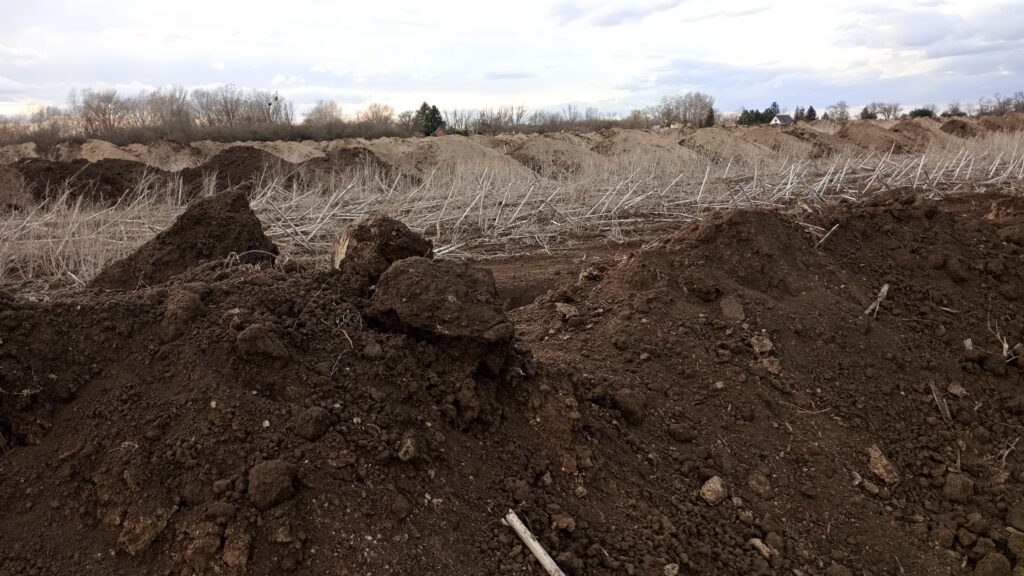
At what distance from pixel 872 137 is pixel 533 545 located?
33829 millimetres

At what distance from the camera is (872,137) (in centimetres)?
3055

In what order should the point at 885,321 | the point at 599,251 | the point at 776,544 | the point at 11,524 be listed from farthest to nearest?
1. the point at 599,251
2. the point at 885,321
3. the point at 776,544
4. the point at 11,524


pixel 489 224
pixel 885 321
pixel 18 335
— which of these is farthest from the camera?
pixel 489 224

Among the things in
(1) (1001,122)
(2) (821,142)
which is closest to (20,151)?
(2) (821,142)

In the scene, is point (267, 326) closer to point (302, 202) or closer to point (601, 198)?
point (302, 202)

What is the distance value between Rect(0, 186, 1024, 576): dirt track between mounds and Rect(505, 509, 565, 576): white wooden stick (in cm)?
4

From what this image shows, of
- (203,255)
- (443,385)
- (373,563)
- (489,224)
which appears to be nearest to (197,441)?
(373,563)

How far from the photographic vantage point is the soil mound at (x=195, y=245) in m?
3.63

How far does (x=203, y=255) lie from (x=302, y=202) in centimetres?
543

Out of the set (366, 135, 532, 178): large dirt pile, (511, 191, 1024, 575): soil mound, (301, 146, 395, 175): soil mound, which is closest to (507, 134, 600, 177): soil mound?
(366, 135, 532, 178): large dirt pile

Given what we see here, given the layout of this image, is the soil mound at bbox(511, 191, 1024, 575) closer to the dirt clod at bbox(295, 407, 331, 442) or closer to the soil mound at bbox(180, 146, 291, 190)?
the dirt clod at bbox(295, 407, 331, 442)

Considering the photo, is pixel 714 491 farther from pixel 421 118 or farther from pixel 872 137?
pixel 421 118

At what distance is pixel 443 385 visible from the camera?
8.14 feet

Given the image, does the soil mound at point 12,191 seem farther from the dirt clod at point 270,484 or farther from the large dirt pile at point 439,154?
the large dirt pile at point 439,154
